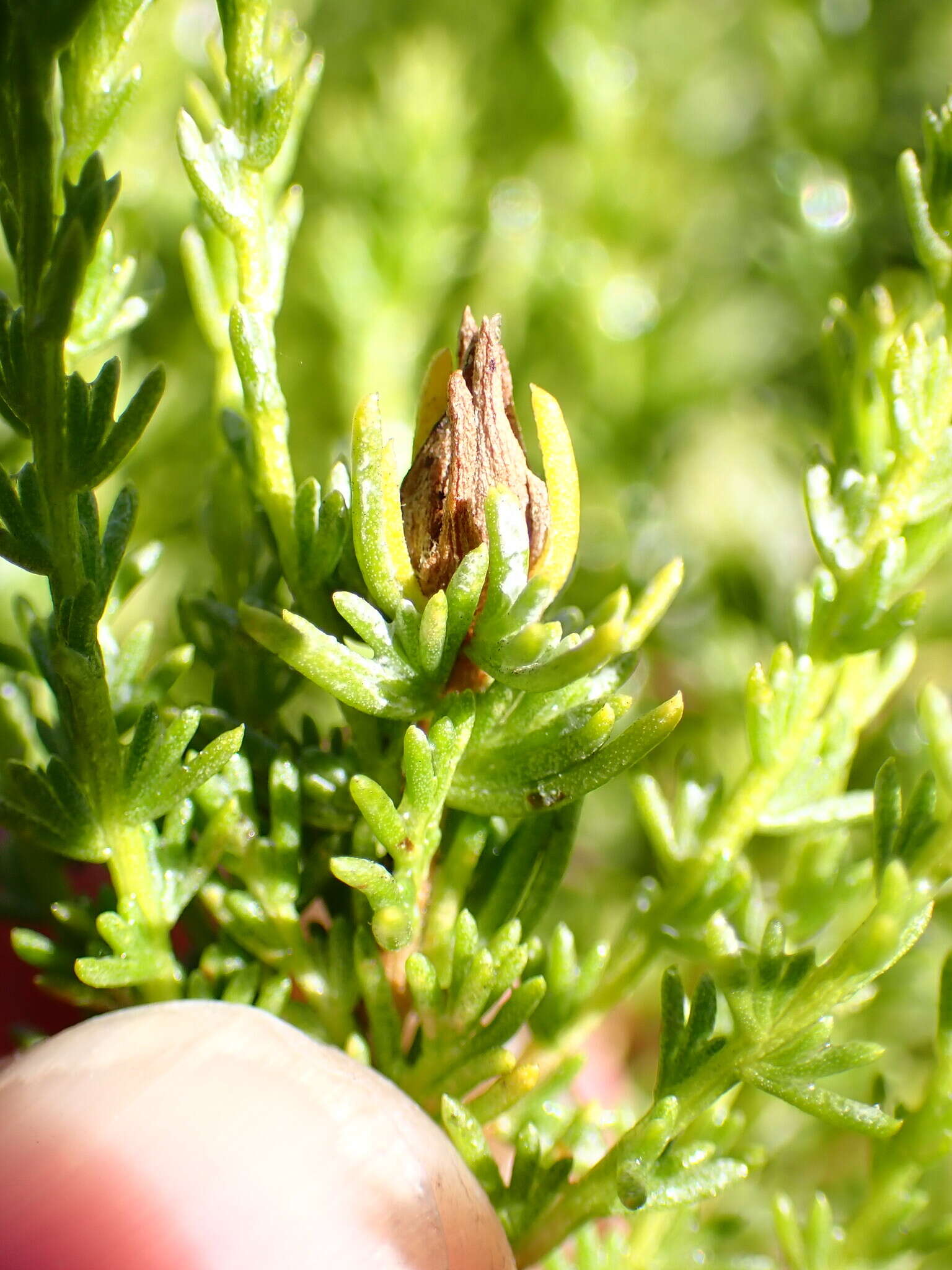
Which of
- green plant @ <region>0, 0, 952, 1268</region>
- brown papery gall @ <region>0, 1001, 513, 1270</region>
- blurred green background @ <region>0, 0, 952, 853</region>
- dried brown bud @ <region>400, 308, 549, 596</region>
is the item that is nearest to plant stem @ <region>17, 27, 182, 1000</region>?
green plant @ <region>0, 0, 952, 1268</region>

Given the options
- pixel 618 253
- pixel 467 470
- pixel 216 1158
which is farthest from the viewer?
pixel 618 253

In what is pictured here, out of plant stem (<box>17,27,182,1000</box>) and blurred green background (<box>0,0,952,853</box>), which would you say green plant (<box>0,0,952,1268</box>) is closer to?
plant stem (<box>17,27,182,1000</box>)

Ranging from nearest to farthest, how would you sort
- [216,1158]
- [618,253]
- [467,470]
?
[467,470]
[216,1158]
[618,253]

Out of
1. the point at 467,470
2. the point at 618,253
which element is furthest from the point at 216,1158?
the point at 618,253

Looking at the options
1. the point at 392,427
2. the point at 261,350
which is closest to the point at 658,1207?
the point at 261,350

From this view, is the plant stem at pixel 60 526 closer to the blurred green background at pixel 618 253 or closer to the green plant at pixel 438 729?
the green plant at pixel 438 729

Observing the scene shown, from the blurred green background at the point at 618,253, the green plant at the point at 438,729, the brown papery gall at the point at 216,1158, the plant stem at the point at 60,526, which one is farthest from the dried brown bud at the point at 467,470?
the blurred green background at the point at 618,253

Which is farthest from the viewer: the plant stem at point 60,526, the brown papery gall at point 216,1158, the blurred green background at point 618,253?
the blurred green background at point 618,253

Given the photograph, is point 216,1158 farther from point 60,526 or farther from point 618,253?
point 618,253
